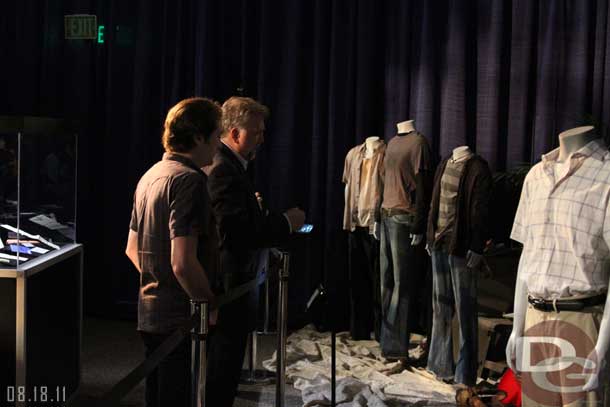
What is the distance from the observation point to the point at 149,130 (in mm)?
6320

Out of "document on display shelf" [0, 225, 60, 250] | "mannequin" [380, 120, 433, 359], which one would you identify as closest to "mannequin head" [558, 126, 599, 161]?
"document on display shelf" [0, 225, 60, 250]

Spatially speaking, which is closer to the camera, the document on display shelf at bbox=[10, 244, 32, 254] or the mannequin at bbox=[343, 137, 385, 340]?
Answer: the document on display shelf at bbox=[10, 244, 32, 254]

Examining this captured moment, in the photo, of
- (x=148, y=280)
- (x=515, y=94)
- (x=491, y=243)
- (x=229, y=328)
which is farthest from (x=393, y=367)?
(x=148, y=280)

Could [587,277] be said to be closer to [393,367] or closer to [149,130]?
[393,367]

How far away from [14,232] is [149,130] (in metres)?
3.22

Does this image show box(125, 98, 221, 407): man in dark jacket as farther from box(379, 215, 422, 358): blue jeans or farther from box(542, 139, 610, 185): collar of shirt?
box(379, 215, 422, 358): blue jeans

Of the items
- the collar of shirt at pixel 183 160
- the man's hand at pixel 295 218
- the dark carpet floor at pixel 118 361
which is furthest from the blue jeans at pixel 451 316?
the collar of shirt at pixel 183 160

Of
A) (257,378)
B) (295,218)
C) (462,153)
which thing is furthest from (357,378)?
(295,218)

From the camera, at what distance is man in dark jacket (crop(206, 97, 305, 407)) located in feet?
8.85

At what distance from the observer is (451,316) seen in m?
4.49

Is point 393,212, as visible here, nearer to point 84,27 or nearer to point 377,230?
point 377,230

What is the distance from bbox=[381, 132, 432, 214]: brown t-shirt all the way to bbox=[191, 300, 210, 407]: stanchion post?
2.64 m

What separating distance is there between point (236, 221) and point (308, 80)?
11.5ft
